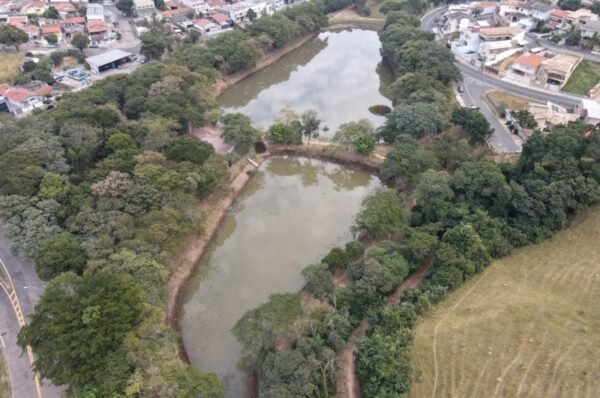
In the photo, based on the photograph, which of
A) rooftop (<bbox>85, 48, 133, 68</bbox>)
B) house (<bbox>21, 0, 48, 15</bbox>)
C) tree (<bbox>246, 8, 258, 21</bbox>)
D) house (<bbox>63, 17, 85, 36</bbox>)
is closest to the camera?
rooftop (<bbox>85, 48, 133, 68</bbox>)

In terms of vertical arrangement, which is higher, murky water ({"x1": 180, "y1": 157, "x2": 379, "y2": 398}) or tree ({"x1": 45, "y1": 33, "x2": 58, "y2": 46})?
tree ({"x1": 45, "y1": 33, "x2": 58, "y2": 46})

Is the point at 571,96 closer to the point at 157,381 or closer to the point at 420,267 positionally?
the point at 420,267

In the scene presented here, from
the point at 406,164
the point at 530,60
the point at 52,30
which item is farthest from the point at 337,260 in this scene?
the point at 52,30

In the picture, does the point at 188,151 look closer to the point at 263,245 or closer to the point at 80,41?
the point at 263,245

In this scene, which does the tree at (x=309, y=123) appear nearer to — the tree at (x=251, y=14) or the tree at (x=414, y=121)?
the tree at (x=414, y=121)

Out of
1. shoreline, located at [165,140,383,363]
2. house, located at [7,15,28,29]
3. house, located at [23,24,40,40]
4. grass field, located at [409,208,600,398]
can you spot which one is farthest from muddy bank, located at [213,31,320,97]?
grass field, located at [409,208,600,398]

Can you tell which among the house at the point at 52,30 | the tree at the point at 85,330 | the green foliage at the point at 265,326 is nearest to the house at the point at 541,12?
the green foliage at the point at 265,326

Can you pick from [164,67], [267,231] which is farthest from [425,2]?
[267,231]

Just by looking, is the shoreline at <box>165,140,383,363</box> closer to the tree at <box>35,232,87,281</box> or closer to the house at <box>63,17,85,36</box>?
the tree at <box>35,232,87,281</box>

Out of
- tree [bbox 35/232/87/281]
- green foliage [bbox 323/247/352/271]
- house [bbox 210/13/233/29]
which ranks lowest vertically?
green foliage [bbox 323/247/352/271]
